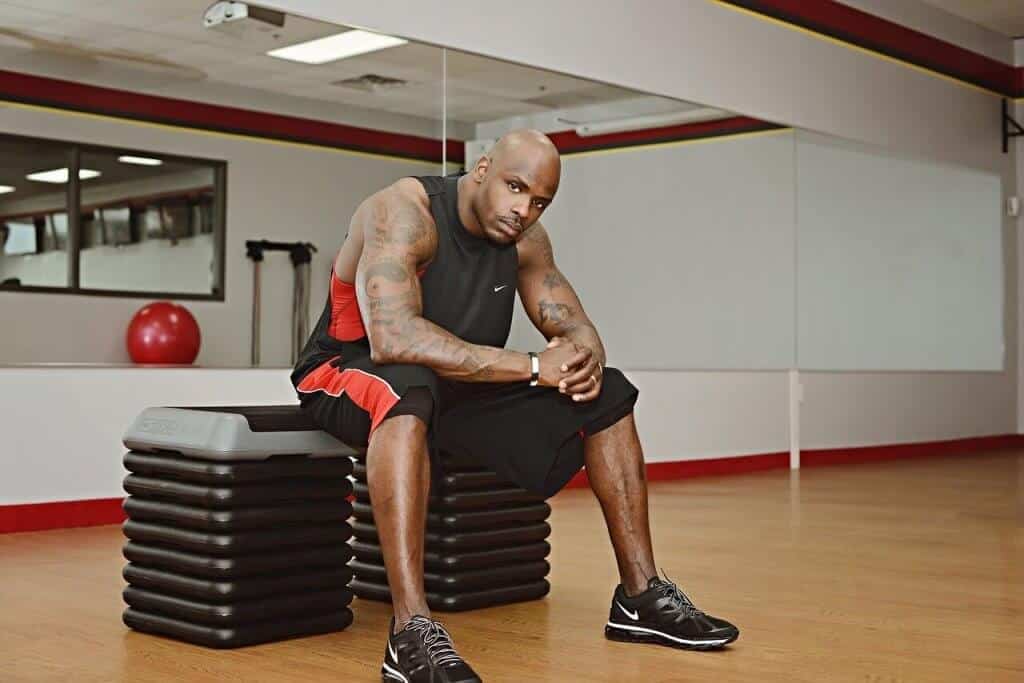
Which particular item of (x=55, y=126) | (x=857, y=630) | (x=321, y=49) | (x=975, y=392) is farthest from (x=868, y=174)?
(x=857, y=630)

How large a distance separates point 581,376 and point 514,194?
1.33 ft

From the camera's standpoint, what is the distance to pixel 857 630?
9.32 feet

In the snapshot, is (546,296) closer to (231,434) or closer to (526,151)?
(526,151)

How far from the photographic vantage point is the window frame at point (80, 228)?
575 centimetres

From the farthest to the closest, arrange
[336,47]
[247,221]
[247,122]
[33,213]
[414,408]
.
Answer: [247,221] → [247,122] → [33,213] → [336,47] → [414,408]

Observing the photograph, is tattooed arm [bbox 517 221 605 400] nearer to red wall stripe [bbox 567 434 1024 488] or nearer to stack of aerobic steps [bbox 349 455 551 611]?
stack of aerobic steps [bbox 349 455 551 611]

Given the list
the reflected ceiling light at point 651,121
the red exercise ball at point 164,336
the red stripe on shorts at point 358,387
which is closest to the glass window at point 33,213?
the red exercise ball at point 164,336

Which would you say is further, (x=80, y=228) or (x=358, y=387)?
(x=80, y=228)

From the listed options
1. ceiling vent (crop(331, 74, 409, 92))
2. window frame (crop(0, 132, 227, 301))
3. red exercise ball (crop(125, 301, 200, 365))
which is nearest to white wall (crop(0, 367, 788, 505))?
red exercise ball (crop(125, 301, 200, 365))

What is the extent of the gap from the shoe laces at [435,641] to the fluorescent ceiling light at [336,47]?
3257 mm

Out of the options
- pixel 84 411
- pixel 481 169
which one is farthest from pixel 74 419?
Answer: pixel 481 169

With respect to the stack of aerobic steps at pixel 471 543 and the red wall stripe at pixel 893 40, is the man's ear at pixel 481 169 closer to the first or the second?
the stack of aerobic steps at pixel 471 543

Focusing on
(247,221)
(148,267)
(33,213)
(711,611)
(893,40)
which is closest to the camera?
(711,611)

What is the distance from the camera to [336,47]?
518 centimetres
